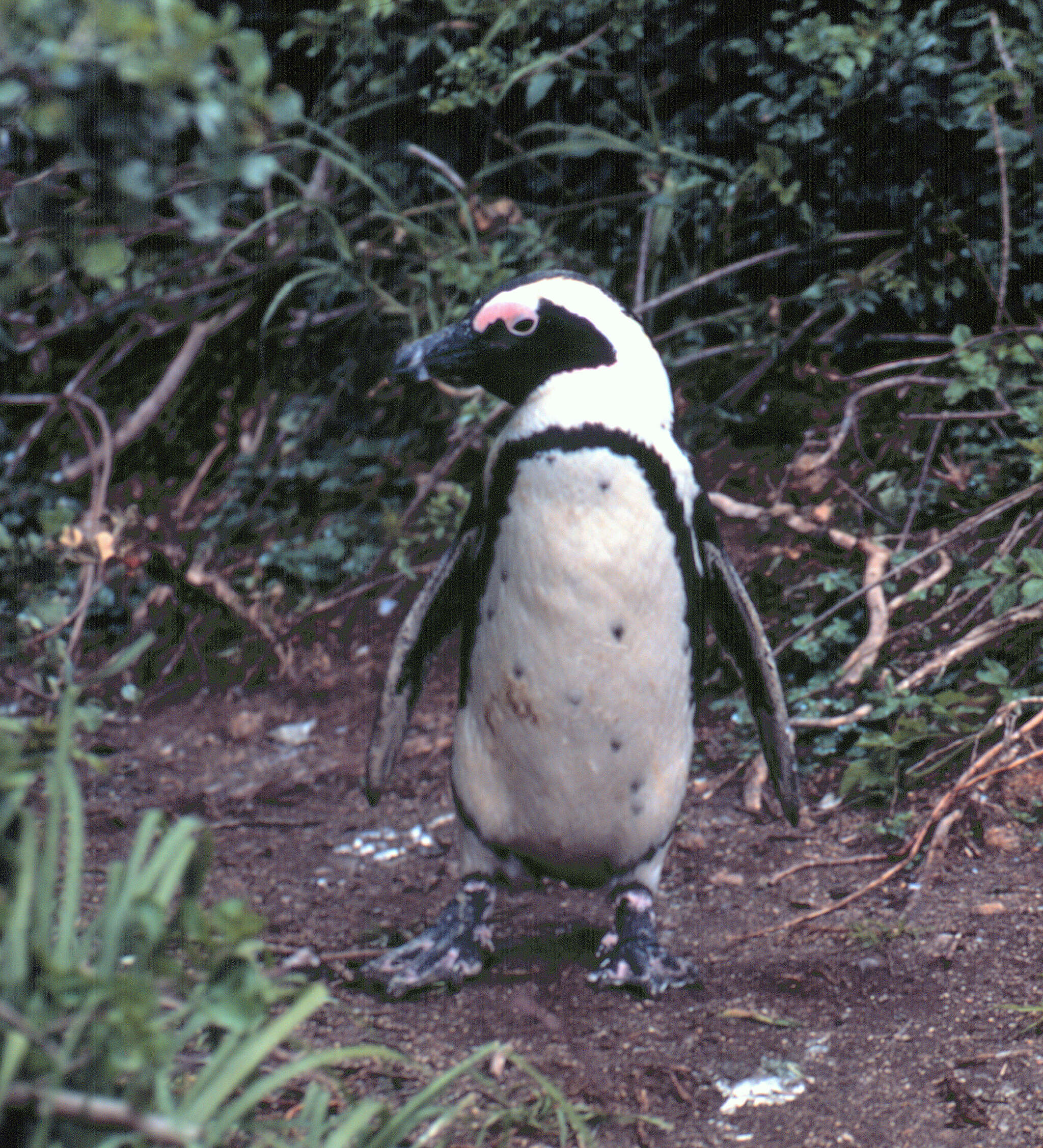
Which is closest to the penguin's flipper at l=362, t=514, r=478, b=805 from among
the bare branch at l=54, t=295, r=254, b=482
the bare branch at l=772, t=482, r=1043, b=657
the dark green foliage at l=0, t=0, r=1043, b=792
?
the dark green foliage at l=0, t=0, r=1043, b=792

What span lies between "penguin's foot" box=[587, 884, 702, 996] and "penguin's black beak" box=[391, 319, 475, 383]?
0.87 meters

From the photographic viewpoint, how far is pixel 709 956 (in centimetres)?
209

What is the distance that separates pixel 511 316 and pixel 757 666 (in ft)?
2.32

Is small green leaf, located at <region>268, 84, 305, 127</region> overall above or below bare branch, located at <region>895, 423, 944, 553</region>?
above

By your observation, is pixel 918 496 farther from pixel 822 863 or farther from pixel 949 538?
pixel 822 863

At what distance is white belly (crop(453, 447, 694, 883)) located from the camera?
1867 mm

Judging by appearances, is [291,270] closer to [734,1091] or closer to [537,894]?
[537,894]

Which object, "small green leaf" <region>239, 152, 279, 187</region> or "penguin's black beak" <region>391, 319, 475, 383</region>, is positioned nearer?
"small green leaf" <region>239, 152, 279, 187</region>

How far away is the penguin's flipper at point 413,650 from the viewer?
2154 mm

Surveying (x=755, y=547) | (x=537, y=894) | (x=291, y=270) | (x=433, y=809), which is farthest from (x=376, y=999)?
(x=291, y=270)

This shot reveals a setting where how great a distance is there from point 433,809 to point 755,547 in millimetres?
1046

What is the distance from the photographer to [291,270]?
4102 mm

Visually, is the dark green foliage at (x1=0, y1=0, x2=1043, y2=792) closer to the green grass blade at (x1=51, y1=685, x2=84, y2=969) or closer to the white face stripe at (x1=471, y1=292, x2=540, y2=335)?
the white face stripe at (x1=471, y1=292, x2=540, y2=335)

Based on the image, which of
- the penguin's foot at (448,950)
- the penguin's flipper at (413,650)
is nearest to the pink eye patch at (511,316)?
the penguin's flipper at (413,650)
